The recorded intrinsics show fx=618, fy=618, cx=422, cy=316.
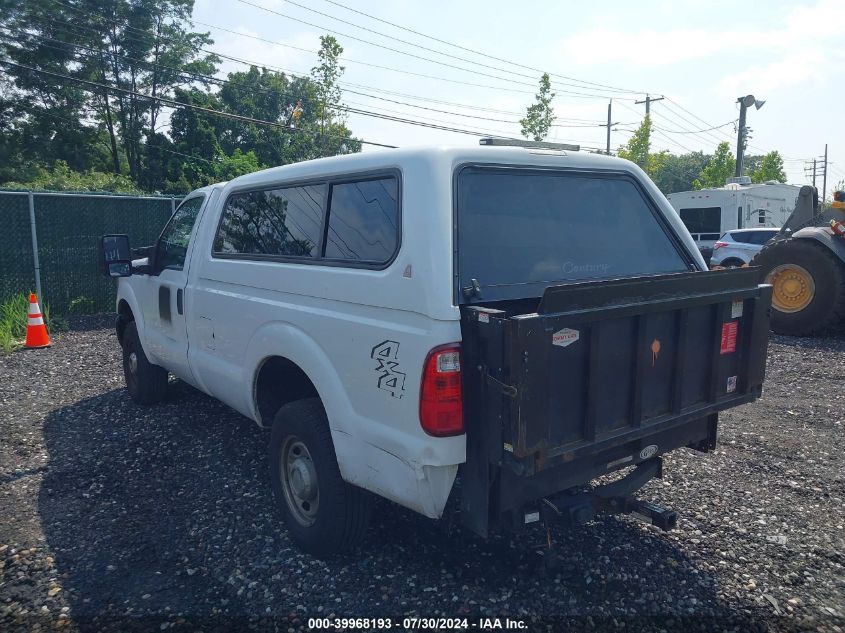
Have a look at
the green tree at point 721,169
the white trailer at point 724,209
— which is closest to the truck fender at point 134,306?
the white trailer at point 724,209

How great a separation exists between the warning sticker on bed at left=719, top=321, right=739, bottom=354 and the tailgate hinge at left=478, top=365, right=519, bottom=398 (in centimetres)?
131

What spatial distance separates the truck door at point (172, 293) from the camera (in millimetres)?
4660

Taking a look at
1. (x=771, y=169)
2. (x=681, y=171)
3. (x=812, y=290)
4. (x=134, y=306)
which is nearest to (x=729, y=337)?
(x=134, y=306)

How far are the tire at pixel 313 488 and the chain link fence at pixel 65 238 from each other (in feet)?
25.9

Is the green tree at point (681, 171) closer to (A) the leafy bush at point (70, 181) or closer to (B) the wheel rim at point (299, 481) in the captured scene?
(A) the leafy bush at point (70, 181)

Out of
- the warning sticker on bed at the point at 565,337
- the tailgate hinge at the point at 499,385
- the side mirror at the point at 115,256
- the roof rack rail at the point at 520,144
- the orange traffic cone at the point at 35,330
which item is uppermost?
the roof rack rail at the point at 520,144

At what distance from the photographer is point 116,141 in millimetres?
39375

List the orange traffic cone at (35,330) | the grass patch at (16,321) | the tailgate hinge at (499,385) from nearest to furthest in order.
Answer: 1. the tailgate hinge at (499,385)
2. the grass patch at (16,321)
3. the orange traffic cone at (35,330)

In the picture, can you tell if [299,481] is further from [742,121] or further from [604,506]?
[742,121]

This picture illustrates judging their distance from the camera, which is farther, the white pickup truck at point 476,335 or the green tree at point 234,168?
the green tree at point 234,168

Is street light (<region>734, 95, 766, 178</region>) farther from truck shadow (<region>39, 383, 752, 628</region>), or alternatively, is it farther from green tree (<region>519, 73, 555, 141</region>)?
truck shadow (<region>39, 383, 752, 628</region>)

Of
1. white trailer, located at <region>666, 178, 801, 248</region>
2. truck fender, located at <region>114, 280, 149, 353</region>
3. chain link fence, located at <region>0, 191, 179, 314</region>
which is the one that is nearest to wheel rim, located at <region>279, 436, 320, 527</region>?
truck fender, located at <region>114, 280, 149, 353</region>

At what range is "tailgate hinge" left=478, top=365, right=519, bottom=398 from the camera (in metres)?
2.28

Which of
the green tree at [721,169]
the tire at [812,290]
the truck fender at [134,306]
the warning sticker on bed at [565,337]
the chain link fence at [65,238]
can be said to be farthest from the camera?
the green tree at [721,169]
